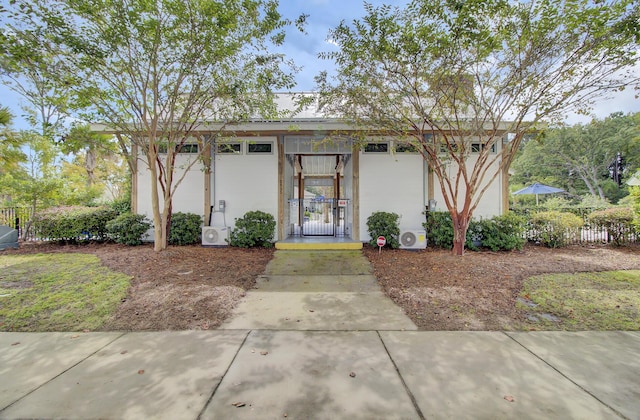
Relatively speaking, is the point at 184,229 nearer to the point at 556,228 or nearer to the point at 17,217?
the point at 17,217

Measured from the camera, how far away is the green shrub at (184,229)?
7848 mm

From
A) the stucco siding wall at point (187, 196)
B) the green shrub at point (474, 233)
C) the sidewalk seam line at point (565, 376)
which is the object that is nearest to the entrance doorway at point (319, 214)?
the stucco siding wall at point (187, 196)

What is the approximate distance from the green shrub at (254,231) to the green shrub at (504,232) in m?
5.77

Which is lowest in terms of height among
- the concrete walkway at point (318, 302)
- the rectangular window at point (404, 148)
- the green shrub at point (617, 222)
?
the concrete walkway at point (318, 302)

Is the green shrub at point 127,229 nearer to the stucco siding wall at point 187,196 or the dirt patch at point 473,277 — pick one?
the stucco siding wall at point 187,196

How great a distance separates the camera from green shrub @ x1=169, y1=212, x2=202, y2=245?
7.85 m

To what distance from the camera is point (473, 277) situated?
→ 4910 millimetres

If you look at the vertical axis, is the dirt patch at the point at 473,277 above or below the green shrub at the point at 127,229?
below

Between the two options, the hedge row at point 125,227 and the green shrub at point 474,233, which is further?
the hedge row at point 125,227

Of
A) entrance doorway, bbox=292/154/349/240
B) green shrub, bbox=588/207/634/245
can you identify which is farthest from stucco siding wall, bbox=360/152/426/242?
green shrub, bbox=588/207/634/245

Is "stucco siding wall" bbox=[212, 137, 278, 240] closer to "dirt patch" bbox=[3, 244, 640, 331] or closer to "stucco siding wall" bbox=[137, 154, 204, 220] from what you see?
"stucco siding wall" bbox=[137, 154, 204, 220]

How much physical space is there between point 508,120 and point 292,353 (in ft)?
24.6

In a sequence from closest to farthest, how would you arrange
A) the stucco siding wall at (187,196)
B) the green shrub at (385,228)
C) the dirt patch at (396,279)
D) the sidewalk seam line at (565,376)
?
the sidewalk seam line at (565,376)
the dirt patch at (396,279)
the green shrub at (385,228)
the stucco siding wall at (187,196)

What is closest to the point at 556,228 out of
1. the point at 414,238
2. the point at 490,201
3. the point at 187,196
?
the point at 490,201
